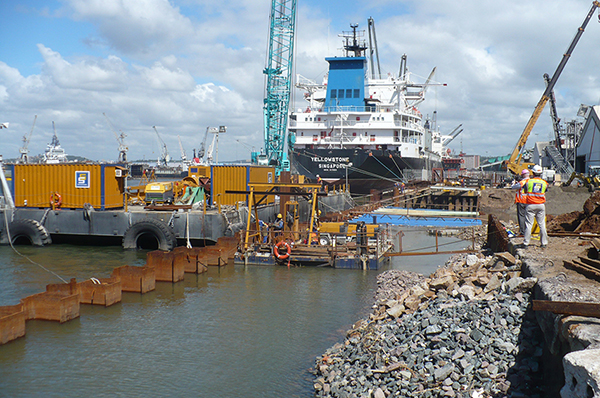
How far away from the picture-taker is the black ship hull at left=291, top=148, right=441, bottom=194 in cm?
4894

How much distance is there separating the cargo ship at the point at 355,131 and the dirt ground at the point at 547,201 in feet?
44.8

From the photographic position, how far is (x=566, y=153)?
5828 cm

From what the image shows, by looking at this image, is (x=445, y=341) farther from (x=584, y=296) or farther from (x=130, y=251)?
(x=130, y=251)

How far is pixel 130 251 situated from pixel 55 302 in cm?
1176

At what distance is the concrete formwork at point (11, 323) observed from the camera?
37.5ft

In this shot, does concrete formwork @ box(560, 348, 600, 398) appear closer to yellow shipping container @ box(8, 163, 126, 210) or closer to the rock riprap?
the rock riprap

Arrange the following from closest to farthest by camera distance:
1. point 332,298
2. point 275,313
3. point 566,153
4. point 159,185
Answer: point 275,313, point 332,298, point 159,185, point 566,153

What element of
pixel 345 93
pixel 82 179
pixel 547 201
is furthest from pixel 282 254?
pixel 345 93

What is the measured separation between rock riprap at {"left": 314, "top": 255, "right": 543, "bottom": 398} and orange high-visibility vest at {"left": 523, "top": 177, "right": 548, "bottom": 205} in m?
1.51

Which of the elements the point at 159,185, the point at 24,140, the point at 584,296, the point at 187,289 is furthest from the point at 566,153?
the point at 24,140

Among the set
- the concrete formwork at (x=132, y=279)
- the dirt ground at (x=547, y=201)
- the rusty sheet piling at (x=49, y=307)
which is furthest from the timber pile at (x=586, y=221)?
the dirt ground at (x=547, y=201)

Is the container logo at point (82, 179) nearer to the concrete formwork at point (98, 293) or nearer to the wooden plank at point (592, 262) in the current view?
the concrete formwork at point (98, 293)

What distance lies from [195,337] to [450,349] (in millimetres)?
6796

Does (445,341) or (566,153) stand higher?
(566,153)
